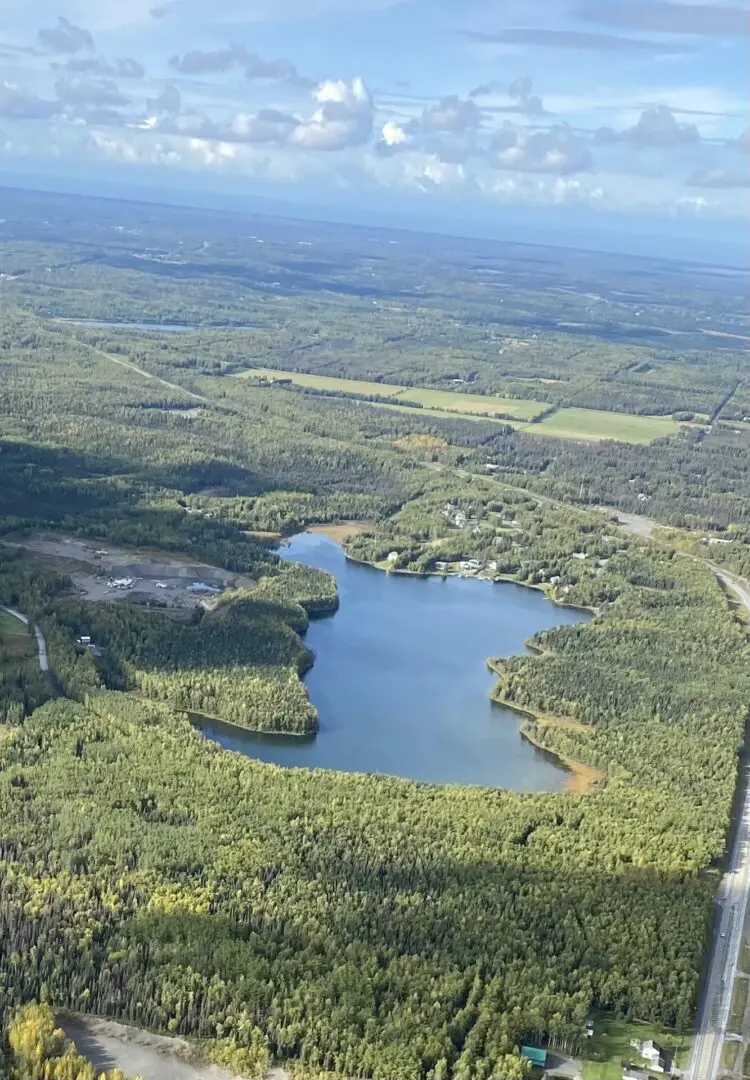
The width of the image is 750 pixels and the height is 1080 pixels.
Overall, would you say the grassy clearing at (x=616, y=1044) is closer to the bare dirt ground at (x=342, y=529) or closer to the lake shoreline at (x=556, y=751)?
the lake shoreline at (x=556, y=751)

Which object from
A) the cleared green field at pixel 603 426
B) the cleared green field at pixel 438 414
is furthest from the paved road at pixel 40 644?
the cleared green field at pixel 603 426

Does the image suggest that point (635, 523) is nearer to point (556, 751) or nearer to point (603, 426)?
point (603, 426)

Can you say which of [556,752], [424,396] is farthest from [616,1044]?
Answer: [424,396]

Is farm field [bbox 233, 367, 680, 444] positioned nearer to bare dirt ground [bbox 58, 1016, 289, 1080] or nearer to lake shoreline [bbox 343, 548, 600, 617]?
lake shoreline [bbox 343, 548, 600, 617]

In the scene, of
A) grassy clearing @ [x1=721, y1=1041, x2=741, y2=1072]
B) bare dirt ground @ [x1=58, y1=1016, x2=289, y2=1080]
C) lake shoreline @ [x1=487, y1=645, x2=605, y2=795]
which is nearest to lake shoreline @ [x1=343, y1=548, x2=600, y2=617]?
lake shoreline @ [x1=487, y1=645, x2=605, y2=795]

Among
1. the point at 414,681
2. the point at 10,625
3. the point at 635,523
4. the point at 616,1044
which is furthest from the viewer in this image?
the point at 635,523
